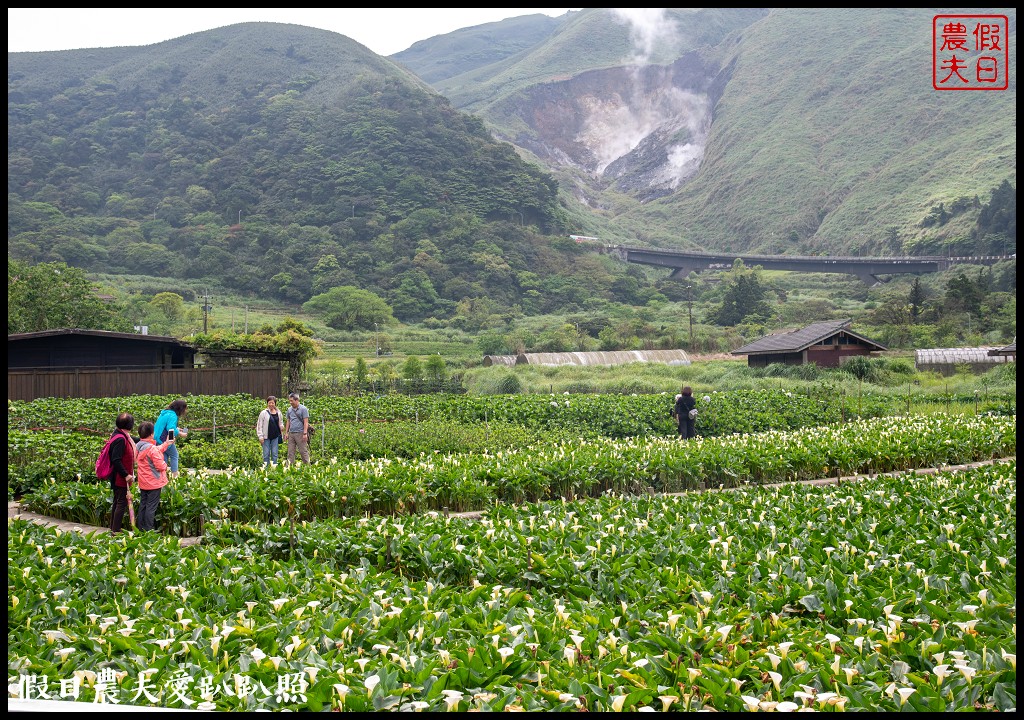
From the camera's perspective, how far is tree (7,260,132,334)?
113 ft

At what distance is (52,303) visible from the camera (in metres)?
35.4

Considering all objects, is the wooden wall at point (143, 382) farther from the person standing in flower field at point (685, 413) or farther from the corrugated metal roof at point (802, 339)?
the corrugated metal roof at point (802, 339)

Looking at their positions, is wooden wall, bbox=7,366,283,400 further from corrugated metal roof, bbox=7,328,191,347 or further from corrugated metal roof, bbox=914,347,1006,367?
corrugated metal roof, bbox=914,347,1006,367

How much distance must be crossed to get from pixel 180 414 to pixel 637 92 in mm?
191902

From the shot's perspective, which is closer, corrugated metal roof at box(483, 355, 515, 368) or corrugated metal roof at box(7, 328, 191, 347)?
corrugated metal roof at box(7, 328, 191, 347)

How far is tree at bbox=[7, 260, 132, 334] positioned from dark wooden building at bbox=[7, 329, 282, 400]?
8172 mm

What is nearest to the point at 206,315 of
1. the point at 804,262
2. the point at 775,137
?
the point at 804,262

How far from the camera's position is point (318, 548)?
696 centimetres

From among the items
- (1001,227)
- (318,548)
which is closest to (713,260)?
(1001,227)

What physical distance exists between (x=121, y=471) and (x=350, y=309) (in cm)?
6502

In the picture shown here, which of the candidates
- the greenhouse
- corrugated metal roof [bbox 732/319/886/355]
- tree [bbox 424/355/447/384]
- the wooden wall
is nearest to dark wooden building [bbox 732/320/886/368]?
corrugated metal roof [bbox 732/319/886/355]

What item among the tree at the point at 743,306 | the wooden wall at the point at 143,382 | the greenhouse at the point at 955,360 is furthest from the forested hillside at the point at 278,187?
the wooden wall at the point at 143,382

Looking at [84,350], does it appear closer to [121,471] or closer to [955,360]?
[121,471]

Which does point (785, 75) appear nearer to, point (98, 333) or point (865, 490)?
point (98, 333)
